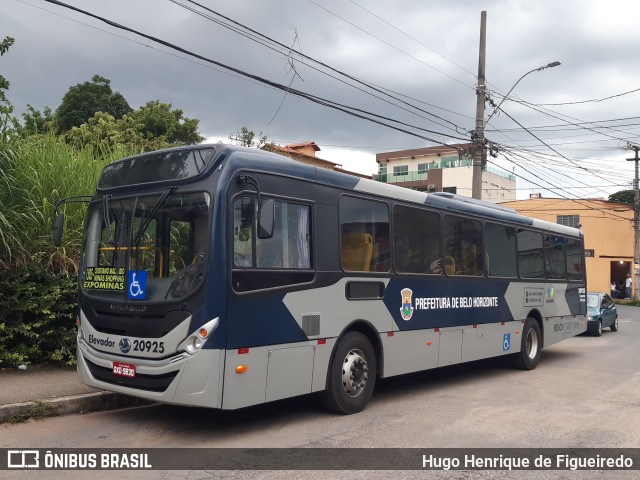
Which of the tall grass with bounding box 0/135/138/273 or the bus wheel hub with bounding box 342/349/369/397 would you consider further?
the tall grass with bounding box 0/135/138/273

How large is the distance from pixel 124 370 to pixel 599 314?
59.5ft

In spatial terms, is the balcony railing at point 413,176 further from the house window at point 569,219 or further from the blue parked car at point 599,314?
the blue parked car at point 599,314

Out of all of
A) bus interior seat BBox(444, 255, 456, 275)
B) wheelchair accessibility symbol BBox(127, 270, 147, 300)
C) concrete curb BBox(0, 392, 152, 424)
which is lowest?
concrete curb BBox(0, 392, 152, 424)

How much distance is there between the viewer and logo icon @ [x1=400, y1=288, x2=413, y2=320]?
8.72m

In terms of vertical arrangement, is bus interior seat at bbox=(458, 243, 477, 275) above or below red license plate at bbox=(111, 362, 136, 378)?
above

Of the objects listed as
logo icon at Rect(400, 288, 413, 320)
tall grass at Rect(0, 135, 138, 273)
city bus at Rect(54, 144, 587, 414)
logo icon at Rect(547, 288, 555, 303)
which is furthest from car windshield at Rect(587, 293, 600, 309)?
tall grass at Rect(0, 135, 138, 273)

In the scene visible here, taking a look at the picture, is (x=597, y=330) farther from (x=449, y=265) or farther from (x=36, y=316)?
(x=36, y=316)

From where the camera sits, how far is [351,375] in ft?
25.4

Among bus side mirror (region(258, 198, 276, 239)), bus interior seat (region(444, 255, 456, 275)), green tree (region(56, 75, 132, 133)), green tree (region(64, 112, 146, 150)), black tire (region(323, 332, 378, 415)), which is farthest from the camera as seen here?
green tree (region(56, 75, 132, 133))

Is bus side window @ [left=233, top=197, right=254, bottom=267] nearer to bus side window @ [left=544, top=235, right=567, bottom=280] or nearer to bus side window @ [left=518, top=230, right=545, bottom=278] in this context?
bus side window @ [left=518, top=230, right=545, bottom=278]

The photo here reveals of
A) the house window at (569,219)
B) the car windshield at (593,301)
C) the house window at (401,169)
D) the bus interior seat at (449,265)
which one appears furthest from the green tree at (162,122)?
the house window at (401,169)

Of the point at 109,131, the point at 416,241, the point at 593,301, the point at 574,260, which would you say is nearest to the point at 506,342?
the point at 416,241

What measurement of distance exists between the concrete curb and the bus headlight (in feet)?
7.69

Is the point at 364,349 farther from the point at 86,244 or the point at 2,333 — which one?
the point at 2,333
